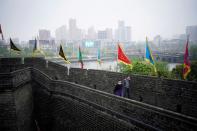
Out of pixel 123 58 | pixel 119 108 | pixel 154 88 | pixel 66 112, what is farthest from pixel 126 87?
pixel 123 58

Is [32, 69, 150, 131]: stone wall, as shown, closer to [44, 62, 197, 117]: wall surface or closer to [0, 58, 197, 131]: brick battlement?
[0, 58, 197, 131]: brick battlement

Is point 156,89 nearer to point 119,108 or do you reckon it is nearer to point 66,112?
point 119,108

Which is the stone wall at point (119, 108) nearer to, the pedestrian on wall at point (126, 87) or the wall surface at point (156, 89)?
the pedestrian on wall at point (126, 87)

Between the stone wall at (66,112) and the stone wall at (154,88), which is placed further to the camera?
the stone wall at (154,88)

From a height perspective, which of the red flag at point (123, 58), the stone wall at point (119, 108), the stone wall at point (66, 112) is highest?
the red flag at point (123, 58)

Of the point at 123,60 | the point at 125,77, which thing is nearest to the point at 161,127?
the point at 125,77

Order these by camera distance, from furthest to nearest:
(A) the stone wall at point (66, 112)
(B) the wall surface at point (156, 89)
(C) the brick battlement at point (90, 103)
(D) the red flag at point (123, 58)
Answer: (D) the red flag at point (123, 58) < (B) the wall surface at point (156, 89) < (A) the stone wall at point (66, 112) < (C) the brick battlement at point (90, 103)

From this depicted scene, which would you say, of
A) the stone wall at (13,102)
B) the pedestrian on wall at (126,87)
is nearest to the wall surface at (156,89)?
the pedestrian on wall at (126,87)

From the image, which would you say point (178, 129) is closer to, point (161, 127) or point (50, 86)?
point (161, 127)

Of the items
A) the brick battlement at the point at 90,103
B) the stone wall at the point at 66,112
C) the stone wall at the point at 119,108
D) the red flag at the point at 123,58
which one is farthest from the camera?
the red flag at the point at 123,58

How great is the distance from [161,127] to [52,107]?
24.3 feet

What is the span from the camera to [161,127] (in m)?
5.76

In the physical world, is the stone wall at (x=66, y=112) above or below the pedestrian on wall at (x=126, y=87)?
below

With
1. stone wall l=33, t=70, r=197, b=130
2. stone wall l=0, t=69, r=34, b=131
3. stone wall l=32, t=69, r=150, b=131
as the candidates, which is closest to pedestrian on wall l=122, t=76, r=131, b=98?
stone wall l=33, t=70, r=197, b=130
